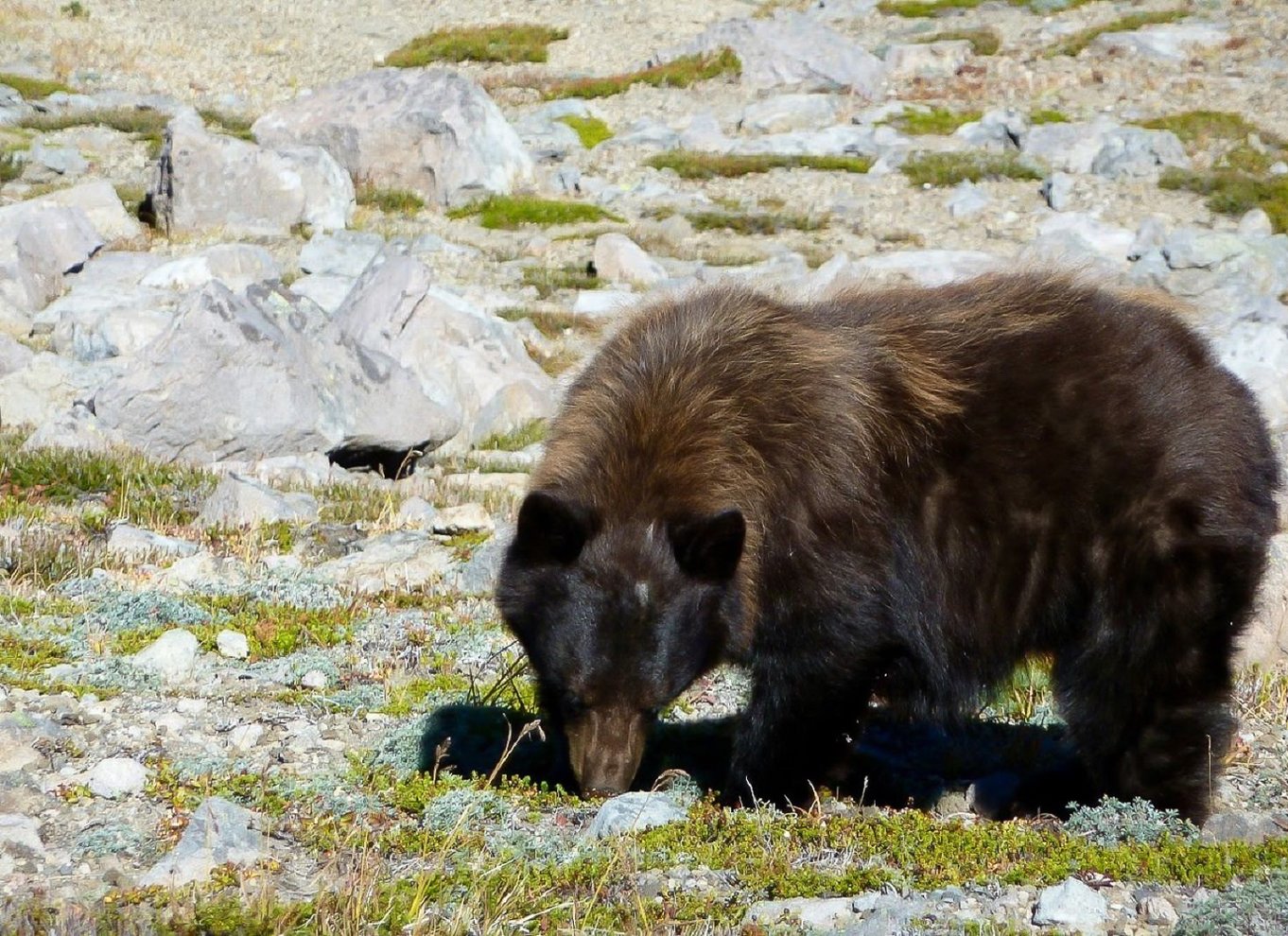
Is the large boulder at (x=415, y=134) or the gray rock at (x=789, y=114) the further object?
the gray rock at (x=789, y=114)

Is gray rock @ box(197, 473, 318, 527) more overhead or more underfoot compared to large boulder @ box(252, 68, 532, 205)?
more overhead

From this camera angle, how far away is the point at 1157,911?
485cm

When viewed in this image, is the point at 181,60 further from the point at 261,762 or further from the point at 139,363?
the point at 261,762

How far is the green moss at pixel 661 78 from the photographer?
1640 inches

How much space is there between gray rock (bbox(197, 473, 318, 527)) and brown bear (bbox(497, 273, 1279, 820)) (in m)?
5.04

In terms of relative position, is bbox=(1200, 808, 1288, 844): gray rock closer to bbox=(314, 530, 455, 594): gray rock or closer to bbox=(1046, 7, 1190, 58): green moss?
bbox=(314, 530, 455, 594): gray rock

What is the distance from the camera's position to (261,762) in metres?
6.06

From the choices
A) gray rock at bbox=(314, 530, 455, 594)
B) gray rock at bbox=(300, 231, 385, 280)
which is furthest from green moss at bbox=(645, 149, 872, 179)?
gray rock at bbox=(314, 530, 455, 594)

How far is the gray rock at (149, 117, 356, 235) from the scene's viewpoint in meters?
23.9

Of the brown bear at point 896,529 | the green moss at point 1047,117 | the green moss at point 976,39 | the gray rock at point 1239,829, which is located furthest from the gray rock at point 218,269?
the green moss at point 976,39

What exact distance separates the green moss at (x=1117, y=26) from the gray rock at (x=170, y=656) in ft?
133

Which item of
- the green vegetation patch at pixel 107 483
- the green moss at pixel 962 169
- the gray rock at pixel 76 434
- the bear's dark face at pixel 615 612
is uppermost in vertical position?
the bear's dark face at pixel 615 612

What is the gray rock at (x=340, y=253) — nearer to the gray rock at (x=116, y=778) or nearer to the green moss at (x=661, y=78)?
the gray rock at (x=116, y=778)

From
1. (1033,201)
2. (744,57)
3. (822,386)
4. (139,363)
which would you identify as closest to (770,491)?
(822,386)
